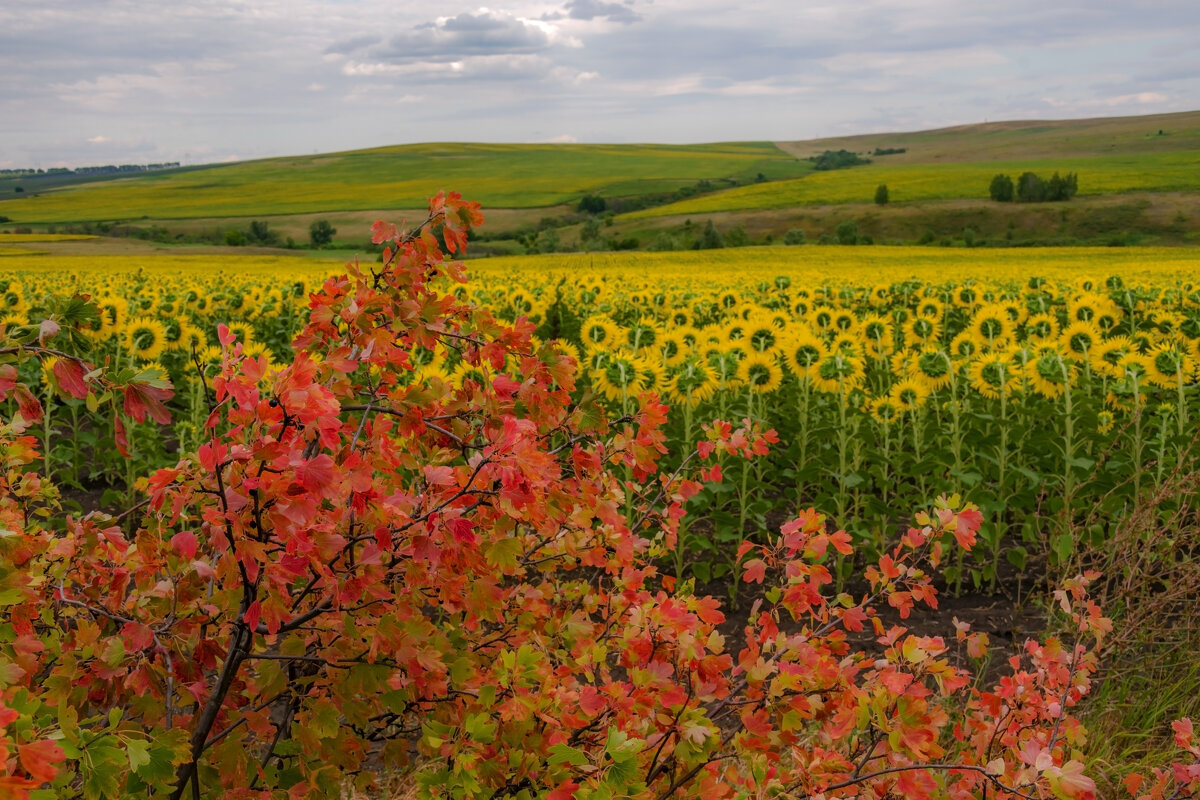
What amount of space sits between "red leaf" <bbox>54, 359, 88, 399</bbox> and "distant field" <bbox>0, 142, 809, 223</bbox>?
91083mm

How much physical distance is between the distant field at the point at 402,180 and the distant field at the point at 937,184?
21.0 metres

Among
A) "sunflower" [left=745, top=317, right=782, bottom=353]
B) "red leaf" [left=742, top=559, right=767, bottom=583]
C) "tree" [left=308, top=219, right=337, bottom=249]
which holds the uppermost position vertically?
"tree" [left=308, top=219, right=337, bottom=249]

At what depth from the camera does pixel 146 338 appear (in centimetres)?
779

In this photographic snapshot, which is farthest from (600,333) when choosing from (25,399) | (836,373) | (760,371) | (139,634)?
(25,399)

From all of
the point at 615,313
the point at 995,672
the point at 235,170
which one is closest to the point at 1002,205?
the point at 615,313

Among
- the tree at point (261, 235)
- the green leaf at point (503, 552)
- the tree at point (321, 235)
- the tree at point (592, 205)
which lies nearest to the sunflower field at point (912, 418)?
the green leaf at point (503, 552)

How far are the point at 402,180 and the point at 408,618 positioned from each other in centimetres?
14631

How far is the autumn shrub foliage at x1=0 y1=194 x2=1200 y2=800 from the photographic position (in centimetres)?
149

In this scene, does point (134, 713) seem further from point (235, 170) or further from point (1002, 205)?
point (235, 170)

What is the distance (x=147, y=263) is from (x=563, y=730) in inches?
1729

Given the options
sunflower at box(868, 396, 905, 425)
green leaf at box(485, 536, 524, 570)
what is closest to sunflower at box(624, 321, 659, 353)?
sunflower at box(868, 396, 905, 425)

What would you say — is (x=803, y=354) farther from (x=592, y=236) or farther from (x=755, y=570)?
(x=592, y=236)

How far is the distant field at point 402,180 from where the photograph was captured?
11331 centimetres

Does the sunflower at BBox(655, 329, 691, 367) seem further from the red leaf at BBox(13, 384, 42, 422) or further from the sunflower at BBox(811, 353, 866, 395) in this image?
the red leaf at BBox(13, 384, 42, 422)
